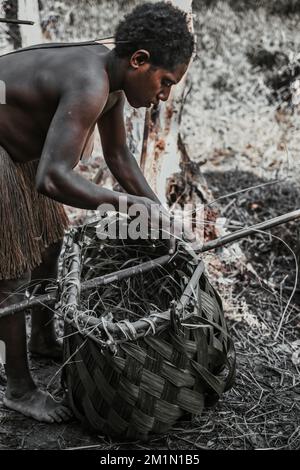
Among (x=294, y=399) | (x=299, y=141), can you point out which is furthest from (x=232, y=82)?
(x=294, y=399)

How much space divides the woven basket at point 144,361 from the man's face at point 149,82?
0.52 metres

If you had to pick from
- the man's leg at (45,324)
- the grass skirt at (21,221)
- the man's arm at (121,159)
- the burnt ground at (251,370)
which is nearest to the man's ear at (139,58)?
the man's arm at (121,159)

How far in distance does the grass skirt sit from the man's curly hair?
19.8 inches

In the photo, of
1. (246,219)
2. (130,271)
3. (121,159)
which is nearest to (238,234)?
(130,271)

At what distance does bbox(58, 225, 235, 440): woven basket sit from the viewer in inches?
63.2

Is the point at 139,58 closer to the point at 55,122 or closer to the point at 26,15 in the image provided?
the point at 55,122

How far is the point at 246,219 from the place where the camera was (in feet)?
10.4

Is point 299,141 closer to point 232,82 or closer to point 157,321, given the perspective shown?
point 232,82

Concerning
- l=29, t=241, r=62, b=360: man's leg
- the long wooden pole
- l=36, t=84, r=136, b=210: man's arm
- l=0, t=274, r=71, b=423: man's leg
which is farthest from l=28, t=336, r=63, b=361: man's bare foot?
l=36, t=84, r=136, b=210: man's arm

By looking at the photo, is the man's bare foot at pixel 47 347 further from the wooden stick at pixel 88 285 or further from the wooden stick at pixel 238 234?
the wooden stick at pixel 238 234

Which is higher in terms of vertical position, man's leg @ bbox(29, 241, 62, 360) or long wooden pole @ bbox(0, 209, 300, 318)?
long wooden pole @ bbox(0, 209, 300, 318)

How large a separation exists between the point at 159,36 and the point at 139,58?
8cm

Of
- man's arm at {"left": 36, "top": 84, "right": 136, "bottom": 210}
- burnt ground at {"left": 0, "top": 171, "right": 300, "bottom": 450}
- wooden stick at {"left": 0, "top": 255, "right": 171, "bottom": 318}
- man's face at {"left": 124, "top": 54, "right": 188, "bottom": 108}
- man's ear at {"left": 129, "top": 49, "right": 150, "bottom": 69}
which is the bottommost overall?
burnt ground at {"left": 0, "top": 171, "right": 300, "bottom": 450}

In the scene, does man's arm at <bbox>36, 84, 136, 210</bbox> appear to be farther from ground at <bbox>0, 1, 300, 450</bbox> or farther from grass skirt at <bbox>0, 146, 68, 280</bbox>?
ground at <bbox>0, 1, 300, 450</bbox>
